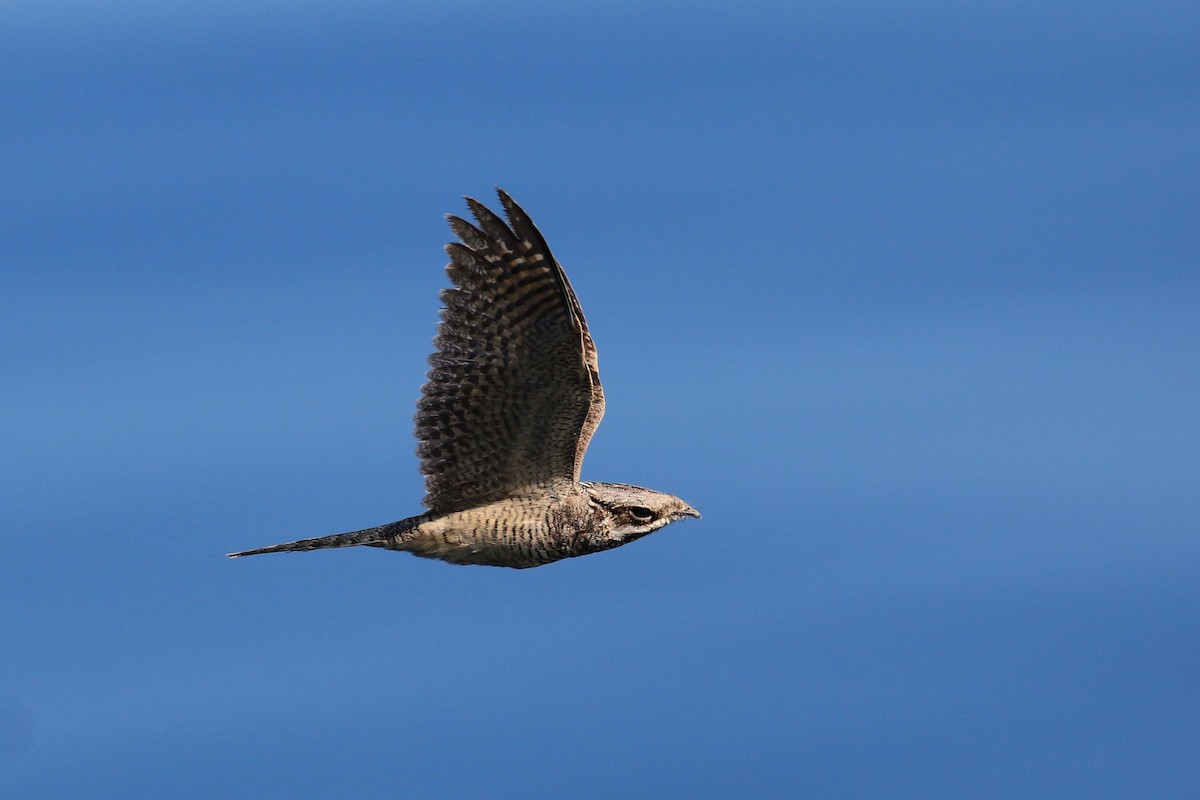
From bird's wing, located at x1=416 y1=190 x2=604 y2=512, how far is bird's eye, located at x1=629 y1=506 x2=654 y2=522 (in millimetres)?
655

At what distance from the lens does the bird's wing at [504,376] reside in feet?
51.7

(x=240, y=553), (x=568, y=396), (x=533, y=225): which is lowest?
(x=240, y=553)

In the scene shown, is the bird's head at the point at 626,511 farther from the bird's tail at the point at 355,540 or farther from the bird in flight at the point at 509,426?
the bird's tail at the point at 355,540

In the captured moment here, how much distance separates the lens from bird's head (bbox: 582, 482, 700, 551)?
1703 centimetres

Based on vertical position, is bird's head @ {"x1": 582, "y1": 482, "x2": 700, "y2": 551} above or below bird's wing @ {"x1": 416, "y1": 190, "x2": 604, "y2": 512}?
below

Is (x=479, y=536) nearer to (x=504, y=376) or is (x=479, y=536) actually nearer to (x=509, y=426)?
(x=509, y=426)

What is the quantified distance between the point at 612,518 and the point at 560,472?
656 mm

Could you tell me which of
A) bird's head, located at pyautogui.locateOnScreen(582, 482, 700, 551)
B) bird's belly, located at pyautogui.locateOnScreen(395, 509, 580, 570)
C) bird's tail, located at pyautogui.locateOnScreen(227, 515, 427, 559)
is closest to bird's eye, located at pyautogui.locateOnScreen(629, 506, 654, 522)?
bird's head, located at pyautogui.locateOnScreen(582, 482, 700, 551)

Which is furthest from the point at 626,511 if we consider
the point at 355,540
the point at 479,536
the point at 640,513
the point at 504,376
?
the point at 355,540

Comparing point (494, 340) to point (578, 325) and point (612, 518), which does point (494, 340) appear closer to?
point (578, 325)

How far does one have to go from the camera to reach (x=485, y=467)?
16.8 m

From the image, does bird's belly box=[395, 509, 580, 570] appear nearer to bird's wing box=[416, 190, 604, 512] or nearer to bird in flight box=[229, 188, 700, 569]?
bird in flight box=[229, 188, 700, 569]

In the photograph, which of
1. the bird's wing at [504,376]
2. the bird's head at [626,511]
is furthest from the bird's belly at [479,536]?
the bird's head at [626,511]

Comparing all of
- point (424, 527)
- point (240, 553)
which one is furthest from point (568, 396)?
point (240, 553)
